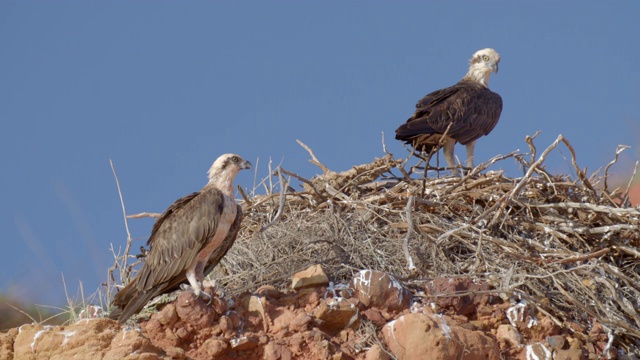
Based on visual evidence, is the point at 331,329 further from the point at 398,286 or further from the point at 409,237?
the point at 409,237

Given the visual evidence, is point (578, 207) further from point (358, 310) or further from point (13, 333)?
point (13, 333)

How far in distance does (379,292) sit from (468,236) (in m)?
1.50

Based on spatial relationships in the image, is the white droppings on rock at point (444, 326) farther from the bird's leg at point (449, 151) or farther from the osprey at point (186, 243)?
the bird's leg at point (449, 151)

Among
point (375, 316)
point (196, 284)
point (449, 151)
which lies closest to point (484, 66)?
point (449, 151)

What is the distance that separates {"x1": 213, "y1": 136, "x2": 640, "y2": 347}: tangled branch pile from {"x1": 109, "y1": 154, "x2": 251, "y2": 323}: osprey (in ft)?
1.69

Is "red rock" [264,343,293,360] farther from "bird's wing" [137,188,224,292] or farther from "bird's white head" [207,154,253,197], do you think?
"bird's white head" [207,154,253,197]

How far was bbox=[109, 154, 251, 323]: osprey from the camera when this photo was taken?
826 centimetres

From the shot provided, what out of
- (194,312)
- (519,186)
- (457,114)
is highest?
(457,114)

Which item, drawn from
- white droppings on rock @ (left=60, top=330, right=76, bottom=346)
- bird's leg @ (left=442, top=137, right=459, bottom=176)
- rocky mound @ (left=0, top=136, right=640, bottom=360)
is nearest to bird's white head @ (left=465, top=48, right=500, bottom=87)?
bird's leg @ (left=442, top=137, right=459, bottom=176)

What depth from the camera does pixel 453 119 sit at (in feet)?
39.0

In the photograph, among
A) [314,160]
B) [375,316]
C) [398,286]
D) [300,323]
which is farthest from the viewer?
[314,160]

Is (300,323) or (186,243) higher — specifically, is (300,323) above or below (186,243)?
below

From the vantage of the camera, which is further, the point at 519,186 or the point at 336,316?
the point at 519,186

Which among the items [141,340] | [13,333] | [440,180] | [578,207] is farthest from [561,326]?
[13,333]
